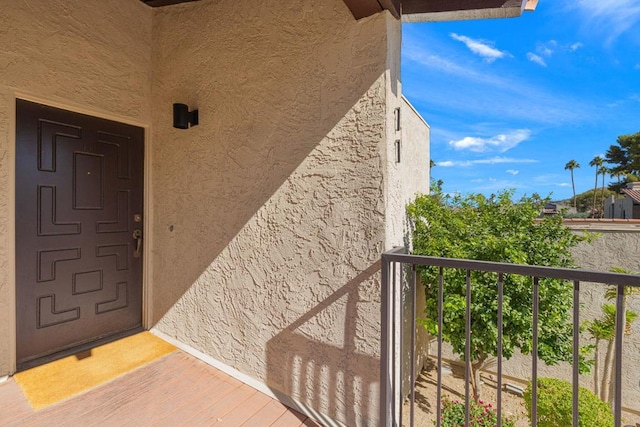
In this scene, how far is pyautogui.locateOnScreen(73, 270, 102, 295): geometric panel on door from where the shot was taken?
8.16 feet

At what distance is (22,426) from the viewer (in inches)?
66.5

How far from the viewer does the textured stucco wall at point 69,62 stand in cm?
209

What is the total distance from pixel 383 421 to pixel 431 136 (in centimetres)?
406

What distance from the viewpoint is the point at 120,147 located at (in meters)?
2.74

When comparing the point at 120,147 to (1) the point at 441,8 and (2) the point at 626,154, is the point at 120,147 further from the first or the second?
(2) the point at 626,154

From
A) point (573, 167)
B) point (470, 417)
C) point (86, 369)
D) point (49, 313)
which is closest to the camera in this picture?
point (86, 369)

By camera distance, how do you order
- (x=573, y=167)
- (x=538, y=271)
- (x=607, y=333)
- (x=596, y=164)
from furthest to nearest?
(x=573, y=167) < (x=596, y=164) < (x=607, y=333) < (x=538, y=271)

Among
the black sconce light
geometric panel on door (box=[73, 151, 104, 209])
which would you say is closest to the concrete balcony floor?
geometric panel on door (box=[73, 151, 104, 209])

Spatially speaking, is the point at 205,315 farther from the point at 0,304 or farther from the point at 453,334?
the point at 453,334

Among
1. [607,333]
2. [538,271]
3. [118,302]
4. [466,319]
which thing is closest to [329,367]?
[466,319]

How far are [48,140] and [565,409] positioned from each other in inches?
209

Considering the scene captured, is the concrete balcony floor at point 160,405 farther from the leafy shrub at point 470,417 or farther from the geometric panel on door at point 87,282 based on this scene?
the leafy shrub at point 470,417

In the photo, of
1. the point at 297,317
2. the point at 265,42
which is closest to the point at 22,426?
the point at 297,317

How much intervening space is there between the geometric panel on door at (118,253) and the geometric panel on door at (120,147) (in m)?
0.67
